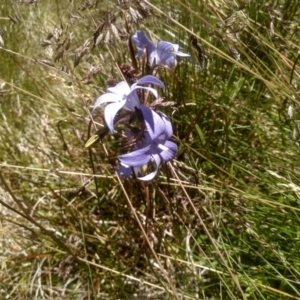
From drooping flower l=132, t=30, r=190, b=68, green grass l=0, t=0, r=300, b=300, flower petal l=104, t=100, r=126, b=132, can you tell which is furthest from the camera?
green grass l=0, t=0, r=300, b=300

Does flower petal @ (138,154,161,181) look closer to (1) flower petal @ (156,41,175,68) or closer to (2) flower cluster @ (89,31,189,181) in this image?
(2) flower cluster @ (89,31,189,181)

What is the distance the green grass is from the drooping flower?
44 mm

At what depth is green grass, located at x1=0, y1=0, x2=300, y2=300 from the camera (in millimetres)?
1212

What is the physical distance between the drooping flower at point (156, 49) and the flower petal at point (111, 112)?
164 millimetres

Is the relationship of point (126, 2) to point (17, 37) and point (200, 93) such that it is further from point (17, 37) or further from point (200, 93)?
point (17, 37)

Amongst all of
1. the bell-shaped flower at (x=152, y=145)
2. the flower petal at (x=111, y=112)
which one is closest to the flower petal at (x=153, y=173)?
the bell-shaped flower at (x=152, y=145)

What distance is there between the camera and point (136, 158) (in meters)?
0.94

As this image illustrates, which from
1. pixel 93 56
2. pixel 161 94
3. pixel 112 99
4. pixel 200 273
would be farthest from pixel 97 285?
pixel 93 56

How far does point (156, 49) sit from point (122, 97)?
0.18 m

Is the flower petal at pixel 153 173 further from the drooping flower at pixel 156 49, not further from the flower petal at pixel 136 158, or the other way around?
the drooping flower at pixel 156 49

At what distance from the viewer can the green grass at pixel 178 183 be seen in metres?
1.21

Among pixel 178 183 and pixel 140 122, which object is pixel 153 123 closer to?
pixel 140 122

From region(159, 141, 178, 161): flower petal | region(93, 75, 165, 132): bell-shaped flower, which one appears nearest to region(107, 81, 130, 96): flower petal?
region(93, 75, 165, 132): bell-shaped flower

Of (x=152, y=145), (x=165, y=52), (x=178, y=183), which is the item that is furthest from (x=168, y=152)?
(x=178, y=183)
